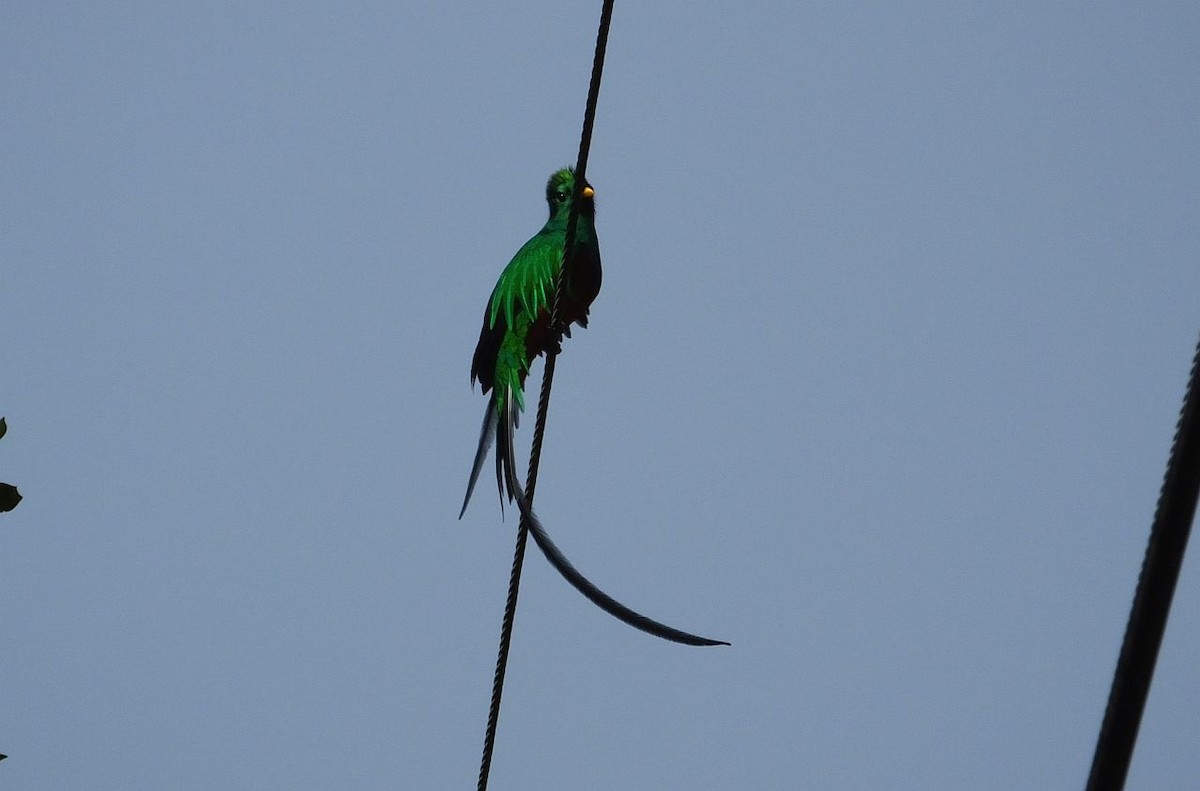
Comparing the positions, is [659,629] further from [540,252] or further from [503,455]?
[540,252]

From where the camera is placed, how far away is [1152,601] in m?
0.94

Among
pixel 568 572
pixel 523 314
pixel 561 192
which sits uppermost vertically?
pixel 561 192

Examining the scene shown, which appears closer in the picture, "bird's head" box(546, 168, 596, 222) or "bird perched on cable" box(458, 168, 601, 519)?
"bird perched on cable" box(458, 168, 601, 519)

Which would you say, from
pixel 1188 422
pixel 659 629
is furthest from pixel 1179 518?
pixel 659 629

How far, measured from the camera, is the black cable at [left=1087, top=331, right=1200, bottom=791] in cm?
91

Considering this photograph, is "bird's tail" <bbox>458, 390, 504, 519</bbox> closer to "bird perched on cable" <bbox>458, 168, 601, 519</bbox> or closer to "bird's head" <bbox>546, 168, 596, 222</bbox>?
"bird perched on cable" <bbox>458, 168, 601, 519</bbox>

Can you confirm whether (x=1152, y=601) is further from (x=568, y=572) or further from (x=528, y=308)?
(x=528, y=308)

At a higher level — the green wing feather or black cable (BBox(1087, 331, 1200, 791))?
the green wing feather

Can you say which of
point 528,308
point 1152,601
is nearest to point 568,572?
point 1152,601

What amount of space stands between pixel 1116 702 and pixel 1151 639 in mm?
57

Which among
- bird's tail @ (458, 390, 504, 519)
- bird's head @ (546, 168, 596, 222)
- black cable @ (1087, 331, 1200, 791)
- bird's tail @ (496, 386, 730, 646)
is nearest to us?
black cable @ (1087, 331, 1200, 791)

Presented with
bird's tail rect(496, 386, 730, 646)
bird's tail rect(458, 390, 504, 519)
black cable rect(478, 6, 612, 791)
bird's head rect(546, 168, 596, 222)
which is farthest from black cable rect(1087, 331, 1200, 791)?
bird's head rect(546, 168, 596, 222)

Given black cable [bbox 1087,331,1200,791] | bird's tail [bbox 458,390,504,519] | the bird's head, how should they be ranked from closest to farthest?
black cable [bbox 1087,331,1200,791], bird's tail [bbox 458,390,504,519], the bird's head

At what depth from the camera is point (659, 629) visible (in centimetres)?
184
